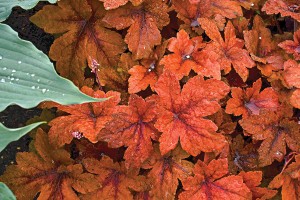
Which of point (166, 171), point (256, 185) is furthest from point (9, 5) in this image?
point (256, 185)

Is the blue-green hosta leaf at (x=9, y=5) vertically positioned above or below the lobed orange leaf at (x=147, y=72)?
above

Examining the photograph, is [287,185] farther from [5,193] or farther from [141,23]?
[5,193]

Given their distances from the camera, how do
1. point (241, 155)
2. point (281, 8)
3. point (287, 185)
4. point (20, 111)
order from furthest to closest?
point (20, 111) → point (281, 8) → point (241, 155) → point (287, 185)

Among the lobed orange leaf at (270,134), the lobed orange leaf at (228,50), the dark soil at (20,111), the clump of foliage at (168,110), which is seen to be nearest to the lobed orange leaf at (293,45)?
the clump of foliage at (168,110)

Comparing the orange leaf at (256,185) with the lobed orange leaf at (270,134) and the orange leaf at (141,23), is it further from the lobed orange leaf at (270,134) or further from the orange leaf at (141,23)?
the orange leaf at (141,23)

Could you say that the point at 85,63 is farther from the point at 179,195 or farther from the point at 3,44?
the point at 179,195

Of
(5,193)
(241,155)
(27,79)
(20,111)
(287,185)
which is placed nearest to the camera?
(5,193)
